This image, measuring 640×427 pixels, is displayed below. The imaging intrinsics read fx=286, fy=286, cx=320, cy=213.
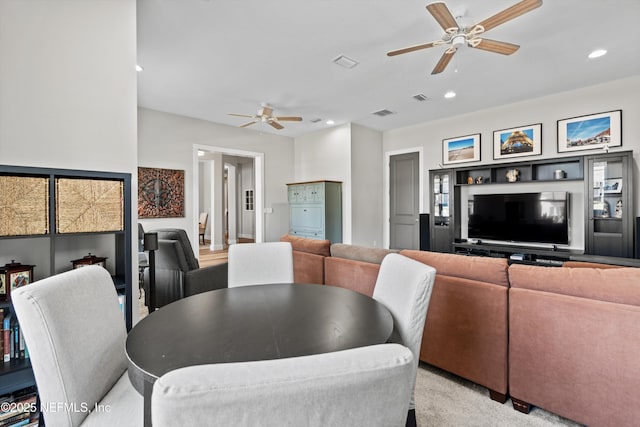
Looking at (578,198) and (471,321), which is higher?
(578,198)

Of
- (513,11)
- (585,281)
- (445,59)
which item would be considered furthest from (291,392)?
(445,59)

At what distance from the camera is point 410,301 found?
124cm

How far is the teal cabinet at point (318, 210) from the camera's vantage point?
5.66 meters

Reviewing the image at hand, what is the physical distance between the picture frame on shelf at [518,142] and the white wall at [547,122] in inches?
3.0

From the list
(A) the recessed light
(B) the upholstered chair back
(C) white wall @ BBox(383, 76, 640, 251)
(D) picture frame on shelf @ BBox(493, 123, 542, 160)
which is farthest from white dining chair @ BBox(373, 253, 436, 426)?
(D) picture frame on shelf @ BBox(493, 123, 542, 160)

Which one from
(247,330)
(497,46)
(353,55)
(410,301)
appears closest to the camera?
(247,330)

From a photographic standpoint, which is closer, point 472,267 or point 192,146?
point 472,267

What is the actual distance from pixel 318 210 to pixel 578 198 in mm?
4160

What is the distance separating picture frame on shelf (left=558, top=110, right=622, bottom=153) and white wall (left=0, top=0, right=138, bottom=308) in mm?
5522

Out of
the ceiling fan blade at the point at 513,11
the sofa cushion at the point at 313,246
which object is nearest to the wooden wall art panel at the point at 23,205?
the sofa cushion at the point at 313,246

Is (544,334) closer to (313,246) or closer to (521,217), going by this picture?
(313,246)

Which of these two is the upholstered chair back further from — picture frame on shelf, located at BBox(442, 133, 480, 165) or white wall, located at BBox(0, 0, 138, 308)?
picture frame on shelf, located at BBox(442, 133, 480, 165)

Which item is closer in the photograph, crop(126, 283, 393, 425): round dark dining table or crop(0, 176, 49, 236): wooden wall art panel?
crop(126, 283, 393, 425): round dark dining table

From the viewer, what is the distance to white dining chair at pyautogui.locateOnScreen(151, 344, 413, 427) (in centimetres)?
42
